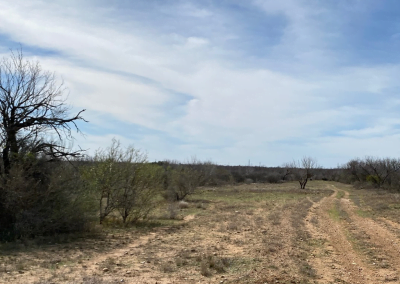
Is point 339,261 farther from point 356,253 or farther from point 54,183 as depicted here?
point 54,183

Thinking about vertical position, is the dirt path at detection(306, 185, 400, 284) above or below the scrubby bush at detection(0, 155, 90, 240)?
below

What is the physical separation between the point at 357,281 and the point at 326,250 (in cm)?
357

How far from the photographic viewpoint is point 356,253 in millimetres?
10805

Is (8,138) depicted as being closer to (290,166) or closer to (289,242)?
(289,242)

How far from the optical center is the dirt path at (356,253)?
27.0 ft

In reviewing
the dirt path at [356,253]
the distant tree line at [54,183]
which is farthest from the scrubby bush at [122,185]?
the dirt path at [356,253]

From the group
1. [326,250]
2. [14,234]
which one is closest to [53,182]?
[14,234]

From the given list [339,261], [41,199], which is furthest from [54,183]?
[339,261]

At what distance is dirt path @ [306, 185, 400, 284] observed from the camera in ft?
27.0

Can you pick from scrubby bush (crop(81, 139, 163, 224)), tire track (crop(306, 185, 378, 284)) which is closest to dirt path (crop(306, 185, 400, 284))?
tire track (crop(306, 185, 378, 284))

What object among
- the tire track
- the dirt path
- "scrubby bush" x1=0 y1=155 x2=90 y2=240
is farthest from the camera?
"scrubby bush" x1=0 y1=155 x2=90 y2=240

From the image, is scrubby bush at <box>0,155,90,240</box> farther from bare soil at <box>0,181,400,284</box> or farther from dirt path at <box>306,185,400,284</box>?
dirt path at <box>306,185,400,284</box>

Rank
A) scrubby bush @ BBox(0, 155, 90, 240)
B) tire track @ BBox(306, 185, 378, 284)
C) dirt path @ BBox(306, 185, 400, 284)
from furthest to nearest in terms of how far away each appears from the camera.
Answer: scrubby bush @ BBox(0, 155, 90, 240), dirt path @ BBox(306, 185, 400, 284), tire track @ BBox(306, 185, 378, 284)

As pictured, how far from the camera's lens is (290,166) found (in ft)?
305
